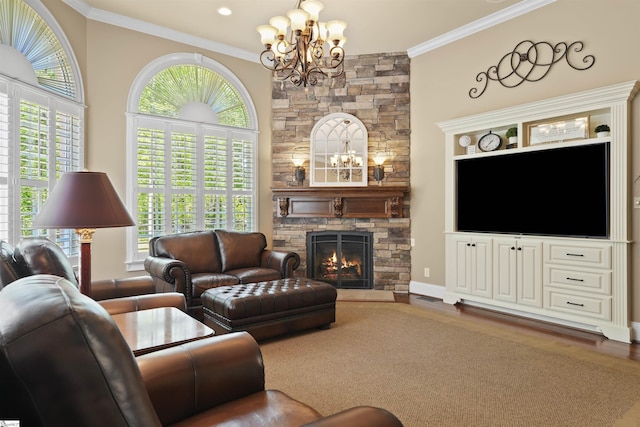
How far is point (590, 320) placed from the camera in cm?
380

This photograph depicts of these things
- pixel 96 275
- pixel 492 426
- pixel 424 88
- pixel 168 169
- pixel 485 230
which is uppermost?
pixel 424 88

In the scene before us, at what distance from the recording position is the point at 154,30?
16.4 feet

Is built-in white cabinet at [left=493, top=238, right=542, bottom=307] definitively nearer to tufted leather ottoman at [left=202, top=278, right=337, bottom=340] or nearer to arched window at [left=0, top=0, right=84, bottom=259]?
tufted leather ottoman at [left=202, top=278, right=337, bottom=340]

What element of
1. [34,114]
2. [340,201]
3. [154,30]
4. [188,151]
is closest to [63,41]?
[34,114]

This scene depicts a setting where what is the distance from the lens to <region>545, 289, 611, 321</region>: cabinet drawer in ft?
12.2

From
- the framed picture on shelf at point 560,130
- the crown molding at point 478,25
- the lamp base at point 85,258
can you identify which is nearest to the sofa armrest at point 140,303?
the lamp base at point 85,258

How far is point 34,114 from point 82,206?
92.1 inches

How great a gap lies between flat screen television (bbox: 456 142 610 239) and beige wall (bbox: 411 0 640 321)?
0.77 feet

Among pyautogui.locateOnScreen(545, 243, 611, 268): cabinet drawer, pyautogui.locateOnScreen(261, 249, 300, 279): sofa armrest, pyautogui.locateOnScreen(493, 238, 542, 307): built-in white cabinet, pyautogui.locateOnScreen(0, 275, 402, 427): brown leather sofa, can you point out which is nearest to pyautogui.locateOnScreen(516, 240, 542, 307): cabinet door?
pyautogui.locateOnScreen(493, 238, 542, 307): built-in white cabinet

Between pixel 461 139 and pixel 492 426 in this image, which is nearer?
pixel 492 426

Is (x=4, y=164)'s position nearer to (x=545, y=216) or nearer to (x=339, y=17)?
(x=339, y=17)

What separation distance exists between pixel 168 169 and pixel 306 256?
2.36 m

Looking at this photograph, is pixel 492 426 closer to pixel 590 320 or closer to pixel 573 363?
pixel 573 363

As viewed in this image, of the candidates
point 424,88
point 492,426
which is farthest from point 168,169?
point 492,426
